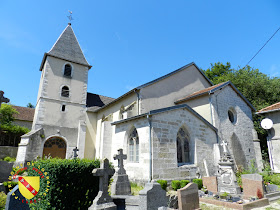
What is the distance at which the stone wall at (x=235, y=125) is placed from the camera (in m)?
12.3

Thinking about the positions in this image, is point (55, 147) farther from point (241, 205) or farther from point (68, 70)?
point (241, 205)

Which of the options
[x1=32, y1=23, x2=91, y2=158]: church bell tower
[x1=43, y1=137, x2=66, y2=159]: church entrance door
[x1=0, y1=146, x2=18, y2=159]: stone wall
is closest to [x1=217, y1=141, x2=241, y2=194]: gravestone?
[x1=32, y1=23, x2=91, y2=158]: church bell tower

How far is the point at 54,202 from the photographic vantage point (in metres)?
4.66

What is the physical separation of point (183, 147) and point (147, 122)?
9.34ft

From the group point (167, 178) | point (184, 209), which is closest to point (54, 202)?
point (184, 209)

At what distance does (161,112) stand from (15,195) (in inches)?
264

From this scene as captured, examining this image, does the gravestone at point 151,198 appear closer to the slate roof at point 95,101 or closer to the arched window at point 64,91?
the slate roof at point 95,101

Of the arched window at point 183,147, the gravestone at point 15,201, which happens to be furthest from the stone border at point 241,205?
the gravestone at point 15,201

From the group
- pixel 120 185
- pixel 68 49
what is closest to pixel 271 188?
pixel 120 185

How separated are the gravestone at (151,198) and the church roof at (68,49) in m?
17.3

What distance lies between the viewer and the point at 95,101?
21422 millimetres

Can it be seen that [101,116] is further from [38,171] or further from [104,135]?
[38,171]

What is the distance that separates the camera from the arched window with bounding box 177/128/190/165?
10133mm

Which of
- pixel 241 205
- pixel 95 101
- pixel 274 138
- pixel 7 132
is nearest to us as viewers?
pixel 241 205
